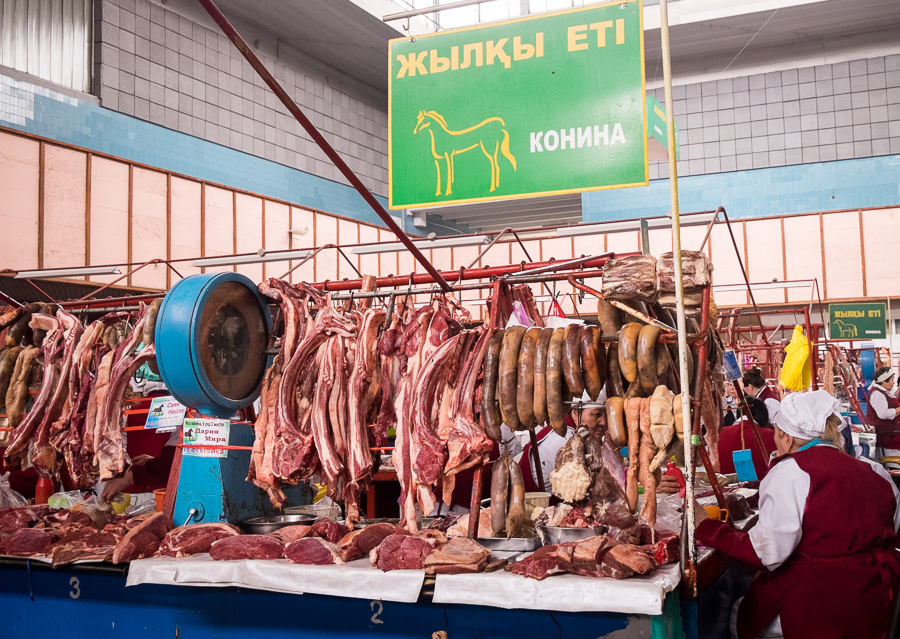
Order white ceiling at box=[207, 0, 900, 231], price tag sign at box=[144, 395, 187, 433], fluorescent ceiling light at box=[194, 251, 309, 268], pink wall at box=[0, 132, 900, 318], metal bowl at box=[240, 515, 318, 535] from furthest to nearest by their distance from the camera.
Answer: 1. white ceiling at box=[207, 0, 900, 231]
2. pink wall at box=[0, 132, 900, 318]
3. fluorescent ceiling light at box=[194, 251, 309, 268]
4. price tag sign at box=[144, 395, 187, 433]
5. metal bowl at box=[240, 515, 318, 535]

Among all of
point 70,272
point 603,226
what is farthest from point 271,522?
point 70,272

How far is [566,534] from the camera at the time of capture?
384cm

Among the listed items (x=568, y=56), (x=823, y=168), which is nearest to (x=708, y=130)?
(x=823, y=168)

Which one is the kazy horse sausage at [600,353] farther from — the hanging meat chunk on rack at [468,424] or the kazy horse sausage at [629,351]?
the hanging meat chunk on rack at [468,424]

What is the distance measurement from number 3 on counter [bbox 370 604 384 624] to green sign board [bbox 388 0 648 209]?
2.04m

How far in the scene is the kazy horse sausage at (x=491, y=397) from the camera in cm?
403

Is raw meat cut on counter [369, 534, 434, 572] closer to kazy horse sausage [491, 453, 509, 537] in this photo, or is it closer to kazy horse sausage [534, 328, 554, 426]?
kazy horse sausage [491, 453, 509, 537]

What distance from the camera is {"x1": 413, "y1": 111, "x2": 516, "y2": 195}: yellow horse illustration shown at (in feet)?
13.2

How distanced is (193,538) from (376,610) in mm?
1096

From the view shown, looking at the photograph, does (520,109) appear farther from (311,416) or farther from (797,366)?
(797,366)

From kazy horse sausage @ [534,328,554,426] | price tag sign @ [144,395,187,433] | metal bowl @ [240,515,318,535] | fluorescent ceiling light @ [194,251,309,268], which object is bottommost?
metal bowl @ [240,515,318,535]

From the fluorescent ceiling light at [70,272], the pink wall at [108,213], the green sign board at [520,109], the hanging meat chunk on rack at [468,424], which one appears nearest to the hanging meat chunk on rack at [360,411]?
the hanging meat chunk on rack at [468,424]

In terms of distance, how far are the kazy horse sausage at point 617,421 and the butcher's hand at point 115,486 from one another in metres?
3.50

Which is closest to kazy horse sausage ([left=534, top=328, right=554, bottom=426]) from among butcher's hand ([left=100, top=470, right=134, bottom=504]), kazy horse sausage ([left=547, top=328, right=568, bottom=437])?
kazy horse sausage ([left=547, top=328, right=568, bottom=437])
